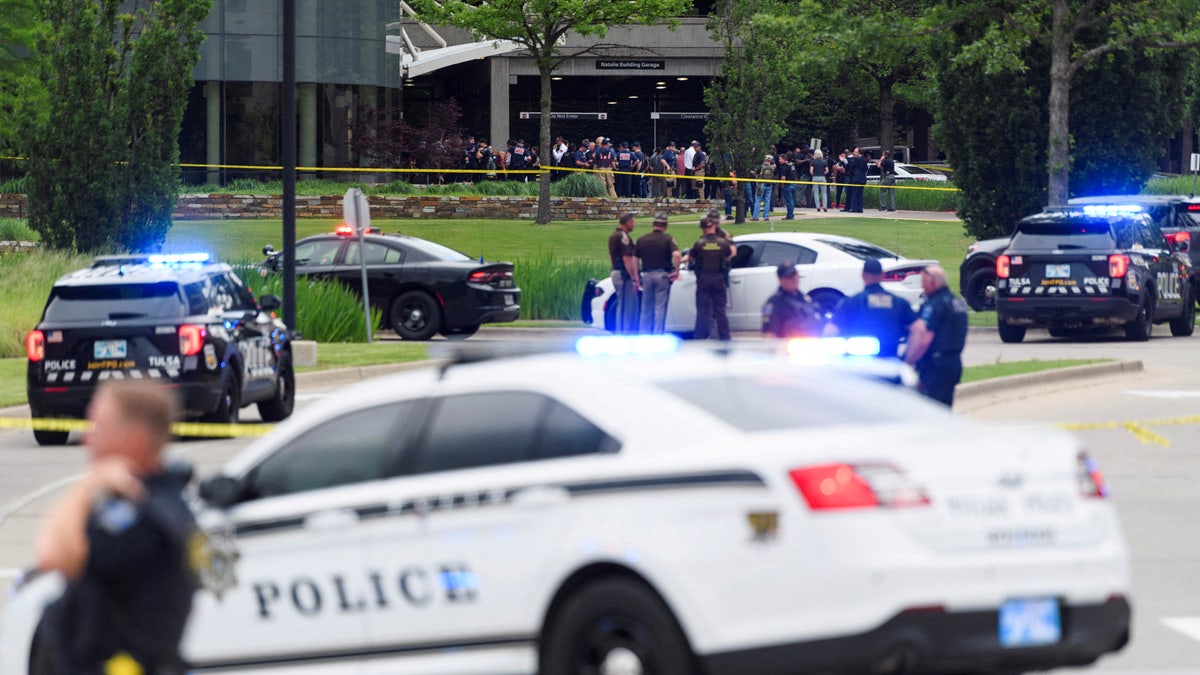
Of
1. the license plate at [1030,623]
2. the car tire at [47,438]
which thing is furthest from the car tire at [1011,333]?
the license plate at [1030,623]

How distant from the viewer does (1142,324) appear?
2653cm

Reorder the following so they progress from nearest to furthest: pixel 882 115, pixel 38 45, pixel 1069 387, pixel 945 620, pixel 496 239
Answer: pixel 945 620 → pixel 1069 387 → pixel 38 45 → pixel 496 239 → pixel 882 115

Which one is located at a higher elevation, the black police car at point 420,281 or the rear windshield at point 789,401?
the rear windshield at point 789,401

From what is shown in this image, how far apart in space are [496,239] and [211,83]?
12088 millimetres

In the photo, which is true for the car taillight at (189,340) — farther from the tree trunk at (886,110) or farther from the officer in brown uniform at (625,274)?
the tree trunk at (886,110)

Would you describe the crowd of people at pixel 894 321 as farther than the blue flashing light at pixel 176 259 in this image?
No

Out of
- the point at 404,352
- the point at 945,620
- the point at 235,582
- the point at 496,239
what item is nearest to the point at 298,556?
the point at 235,582

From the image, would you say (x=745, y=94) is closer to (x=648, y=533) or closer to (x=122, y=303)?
(x=122, y=303)

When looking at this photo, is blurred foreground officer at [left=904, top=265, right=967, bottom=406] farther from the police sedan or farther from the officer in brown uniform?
the officer in brown uniform

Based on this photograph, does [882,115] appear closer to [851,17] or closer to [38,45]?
[851,17]

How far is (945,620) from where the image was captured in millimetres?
6180

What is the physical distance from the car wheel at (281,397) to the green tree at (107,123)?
12412mm

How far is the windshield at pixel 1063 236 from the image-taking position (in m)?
25.7

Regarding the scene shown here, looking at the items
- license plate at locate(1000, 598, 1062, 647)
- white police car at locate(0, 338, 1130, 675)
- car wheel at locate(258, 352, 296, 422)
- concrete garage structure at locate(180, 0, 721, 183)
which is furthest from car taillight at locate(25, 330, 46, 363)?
concrete garage structure at locate(180, 0, 721, 183)
